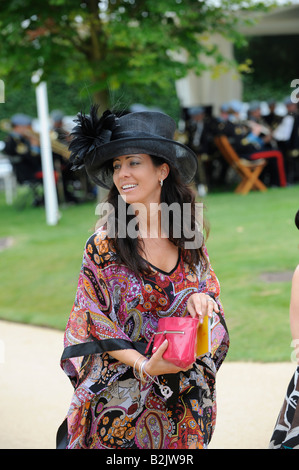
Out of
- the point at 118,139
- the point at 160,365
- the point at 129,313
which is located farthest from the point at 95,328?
the point at 118,139

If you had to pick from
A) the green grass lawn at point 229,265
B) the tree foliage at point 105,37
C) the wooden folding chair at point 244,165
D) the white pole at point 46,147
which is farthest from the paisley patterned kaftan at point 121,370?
the wooden folding chair at point 244,165

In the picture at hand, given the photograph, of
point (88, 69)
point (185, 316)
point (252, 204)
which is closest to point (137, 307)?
point (185, 316)

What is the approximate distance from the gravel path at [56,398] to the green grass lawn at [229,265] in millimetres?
411

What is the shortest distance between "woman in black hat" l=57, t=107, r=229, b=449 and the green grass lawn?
7.92 feet

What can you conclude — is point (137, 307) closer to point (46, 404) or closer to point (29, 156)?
point (46, 404)

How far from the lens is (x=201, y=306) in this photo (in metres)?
2.51

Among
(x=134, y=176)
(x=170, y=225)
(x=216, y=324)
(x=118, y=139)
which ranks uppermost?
(x=118, y=139)

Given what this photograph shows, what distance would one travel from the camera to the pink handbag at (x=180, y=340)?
2289 mm

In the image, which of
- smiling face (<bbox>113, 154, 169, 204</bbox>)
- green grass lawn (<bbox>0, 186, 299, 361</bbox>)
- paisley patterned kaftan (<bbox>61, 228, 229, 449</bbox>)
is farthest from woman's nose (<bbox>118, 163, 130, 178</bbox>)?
green grass lawn (<bbox>0, 186, 299, 361</bbox>)

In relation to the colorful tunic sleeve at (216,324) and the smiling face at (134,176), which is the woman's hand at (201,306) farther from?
the smiling face at (134,176)

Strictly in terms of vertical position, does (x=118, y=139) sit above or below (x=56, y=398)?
above

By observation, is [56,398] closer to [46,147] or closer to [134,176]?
[134,176]

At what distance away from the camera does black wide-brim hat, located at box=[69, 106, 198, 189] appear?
253 centimetres

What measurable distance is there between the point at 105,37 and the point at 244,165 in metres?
7.01
